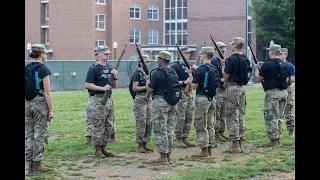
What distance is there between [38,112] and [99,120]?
6.12 ft

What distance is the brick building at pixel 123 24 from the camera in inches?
2099

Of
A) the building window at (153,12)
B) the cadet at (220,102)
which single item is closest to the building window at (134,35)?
the building window at (153,12)

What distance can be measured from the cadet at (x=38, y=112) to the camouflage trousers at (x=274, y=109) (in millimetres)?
5262

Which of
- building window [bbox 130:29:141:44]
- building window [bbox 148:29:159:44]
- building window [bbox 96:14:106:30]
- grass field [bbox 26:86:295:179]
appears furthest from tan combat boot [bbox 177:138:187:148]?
building window [bbox 148:29:159:44]

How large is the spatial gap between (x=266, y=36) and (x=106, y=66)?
40.4 meters

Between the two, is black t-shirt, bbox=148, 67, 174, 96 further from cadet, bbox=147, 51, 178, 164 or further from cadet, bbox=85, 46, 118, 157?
cadet, bbox=85, 46, 118, 157

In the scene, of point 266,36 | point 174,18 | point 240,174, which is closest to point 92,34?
point 174,18

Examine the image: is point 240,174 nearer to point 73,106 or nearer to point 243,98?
point 243,98

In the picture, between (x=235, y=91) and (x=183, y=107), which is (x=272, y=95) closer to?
(x=235, y=91)

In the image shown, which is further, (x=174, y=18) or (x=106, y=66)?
(x=174, y=18)

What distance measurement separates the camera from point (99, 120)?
10023 mm

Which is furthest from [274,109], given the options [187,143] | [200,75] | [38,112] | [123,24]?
[123,24]

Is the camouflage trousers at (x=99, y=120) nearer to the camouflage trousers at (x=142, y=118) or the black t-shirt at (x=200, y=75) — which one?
the camouflage trousers at (x=142, y=118)
